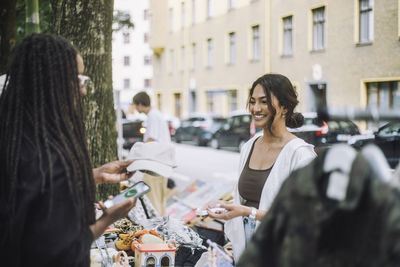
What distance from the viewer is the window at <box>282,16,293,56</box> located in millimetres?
8284

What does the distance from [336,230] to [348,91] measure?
23.6ft

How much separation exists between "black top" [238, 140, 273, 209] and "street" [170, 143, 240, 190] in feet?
27.6

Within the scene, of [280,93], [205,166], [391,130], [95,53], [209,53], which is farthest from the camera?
[209,53]

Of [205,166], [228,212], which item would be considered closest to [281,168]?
[228,212]

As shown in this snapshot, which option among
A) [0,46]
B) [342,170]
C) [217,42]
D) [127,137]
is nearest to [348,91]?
[0,46]

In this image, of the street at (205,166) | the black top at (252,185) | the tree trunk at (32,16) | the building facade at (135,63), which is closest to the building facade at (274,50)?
the black top at (252,185)

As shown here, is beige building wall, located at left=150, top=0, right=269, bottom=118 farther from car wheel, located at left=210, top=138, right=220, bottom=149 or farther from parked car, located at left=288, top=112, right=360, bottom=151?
parked car, located at left=288, top=112, right=360, bottom=151

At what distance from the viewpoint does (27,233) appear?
183cm

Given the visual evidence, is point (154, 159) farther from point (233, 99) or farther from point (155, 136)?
point (233, 99)

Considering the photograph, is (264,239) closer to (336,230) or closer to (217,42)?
(336,230)

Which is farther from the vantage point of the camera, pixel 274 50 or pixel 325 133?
pixel 274 50

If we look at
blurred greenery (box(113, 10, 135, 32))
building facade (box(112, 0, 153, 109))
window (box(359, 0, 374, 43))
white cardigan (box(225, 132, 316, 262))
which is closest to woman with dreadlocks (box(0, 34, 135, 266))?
white cardigan (box(225, 132, 316, 262))

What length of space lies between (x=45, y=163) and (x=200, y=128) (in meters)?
23.0

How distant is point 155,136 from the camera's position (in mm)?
7852
